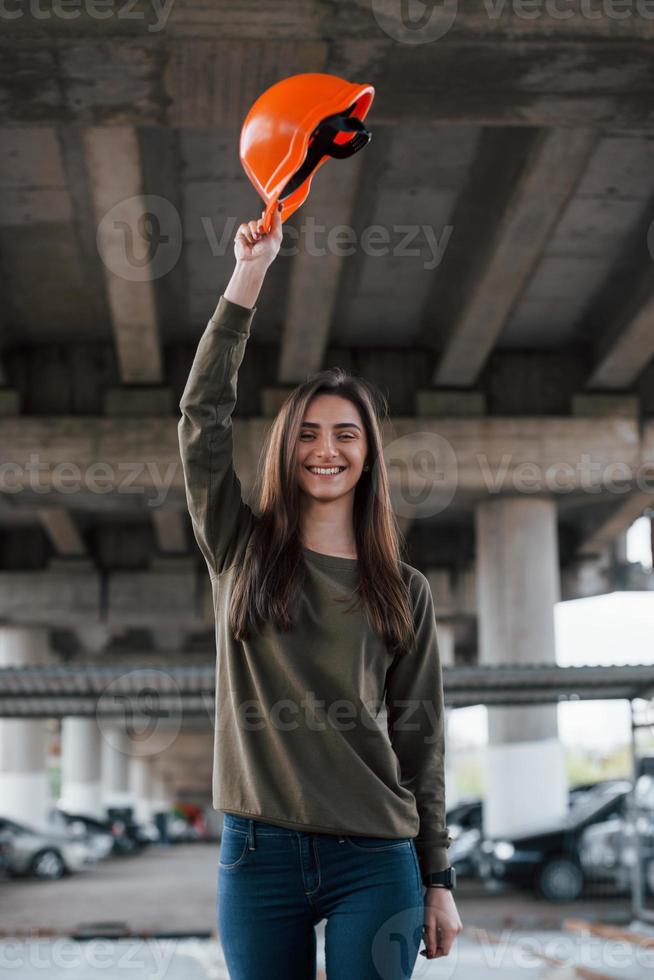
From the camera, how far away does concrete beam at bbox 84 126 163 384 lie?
10.6 meters

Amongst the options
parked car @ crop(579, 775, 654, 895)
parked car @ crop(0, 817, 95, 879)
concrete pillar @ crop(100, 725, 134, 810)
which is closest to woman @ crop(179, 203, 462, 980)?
parked car @ crop(579, 775, 654, 895)

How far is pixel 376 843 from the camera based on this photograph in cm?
239

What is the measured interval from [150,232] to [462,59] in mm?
5434

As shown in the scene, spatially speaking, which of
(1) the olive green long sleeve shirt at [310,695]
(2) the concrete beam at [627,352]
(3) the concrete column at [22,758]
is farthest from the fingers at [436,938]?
(3) the concrete column at [22,758]

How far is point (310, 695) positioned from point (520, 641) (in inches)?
671

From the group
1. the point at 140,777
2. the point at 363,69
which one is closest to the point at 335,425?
the point at 363,69

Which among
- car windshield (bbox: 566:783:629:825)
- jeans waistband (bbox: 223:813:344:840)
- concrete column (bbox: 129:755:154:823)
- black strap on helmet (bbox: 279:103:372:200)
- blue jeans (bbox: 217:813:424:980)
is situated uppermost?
black strap on helmet (bbox: 279:103:372:200)

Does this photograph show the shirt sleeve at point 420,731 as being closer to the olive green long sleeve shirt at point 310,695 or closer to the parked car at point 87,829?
the olive green long sleeve shirt at point 310,695

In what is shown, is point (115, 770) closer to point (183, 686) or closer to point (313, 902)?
point (183, 686)

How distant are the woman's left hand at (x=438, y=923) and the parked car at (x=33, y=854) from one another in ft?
70.8

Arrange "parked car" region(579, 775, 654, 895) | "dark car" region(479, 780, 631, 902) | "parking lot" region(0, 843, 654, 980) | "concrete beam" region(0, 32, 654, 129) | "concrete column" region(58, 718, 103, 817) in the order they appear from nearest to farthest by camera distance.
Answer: "concrete beam" region(0, 32, 654, 129)
"parking lot" region(0, 843, 654, 980)
"parked car" region(579, 775, 654, 895)
"dark car" region(479, 780, 631, 902)
"concrete column" region(58, 718, 103, 817)

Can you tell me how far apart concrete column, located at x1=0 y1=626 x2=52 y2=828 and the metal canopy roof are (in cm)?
1635

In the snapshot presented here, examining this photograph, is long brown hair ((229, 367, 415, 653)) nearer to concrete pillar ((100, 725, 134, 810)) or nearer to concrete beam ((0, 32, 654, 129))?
concrete beam ((0, 32, 654, 129))

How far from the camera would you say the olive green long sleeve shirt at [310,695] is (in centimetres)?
240
